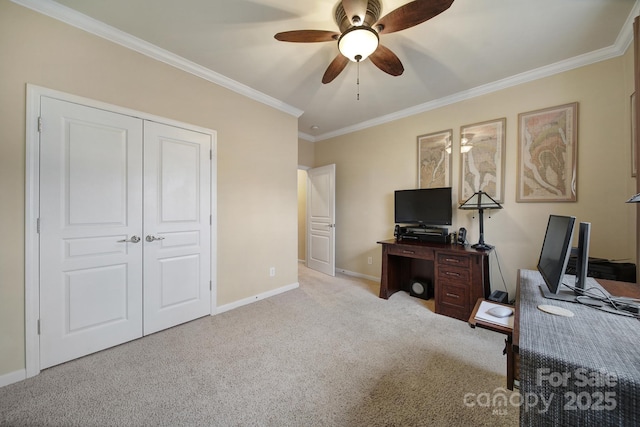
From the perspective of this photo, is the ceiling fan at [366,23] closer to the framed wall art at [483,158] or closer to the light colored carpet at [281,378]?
the framed wall art at [483,158]

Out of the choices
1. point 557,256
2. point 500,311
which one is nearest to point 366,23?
point 557,256

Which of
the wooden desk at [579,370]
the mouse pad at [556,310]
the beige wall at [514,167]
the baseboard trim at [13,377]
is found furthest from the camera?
the beige wall at [514,167]

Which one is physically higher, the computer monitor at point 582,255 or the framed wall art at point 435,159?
the framed wall art at point 435,159

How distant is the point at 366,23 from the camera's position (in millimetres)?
1780

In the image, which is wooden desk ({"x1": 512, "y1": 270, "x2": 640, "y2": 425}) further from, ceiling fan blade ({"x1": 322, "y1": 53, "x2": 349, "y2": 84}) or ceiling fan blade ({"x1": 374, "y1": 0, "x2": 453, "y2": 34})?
ceiling fan blade ({"x1": 322, "y1": 53, "x2": 349, "y2": 84})

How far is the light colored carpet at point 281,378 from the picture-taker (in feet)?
4.61

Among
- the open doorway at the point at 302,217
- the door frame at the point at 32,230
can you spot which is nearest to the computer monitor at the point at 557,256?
the door frame at the point at 32,230

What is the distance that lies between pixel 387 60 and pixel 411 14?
0.46m

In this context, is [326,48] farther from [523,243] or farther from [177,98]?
[523,243]

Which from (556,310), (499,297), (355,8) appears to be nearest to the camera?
(556,310)

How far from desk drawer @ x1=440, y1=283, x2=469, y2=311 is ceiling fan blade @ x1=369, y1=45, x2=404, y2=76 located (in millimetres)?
2283

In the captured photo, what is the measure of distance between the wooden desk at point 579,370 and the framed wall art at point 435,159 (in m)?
2.51

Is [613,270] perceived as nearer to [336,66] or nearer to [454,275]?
[454,275]

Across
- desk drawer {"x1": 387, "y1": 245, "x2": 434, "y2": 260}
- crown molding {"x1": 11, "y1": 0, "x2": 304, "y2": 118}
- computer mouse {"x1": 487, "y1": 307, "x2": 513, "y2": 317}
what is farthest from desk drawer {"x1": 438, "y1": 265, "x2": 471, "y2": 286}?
crown molding {"x1": 11, "y1": 0, "x2": 304, "y2": 118}
